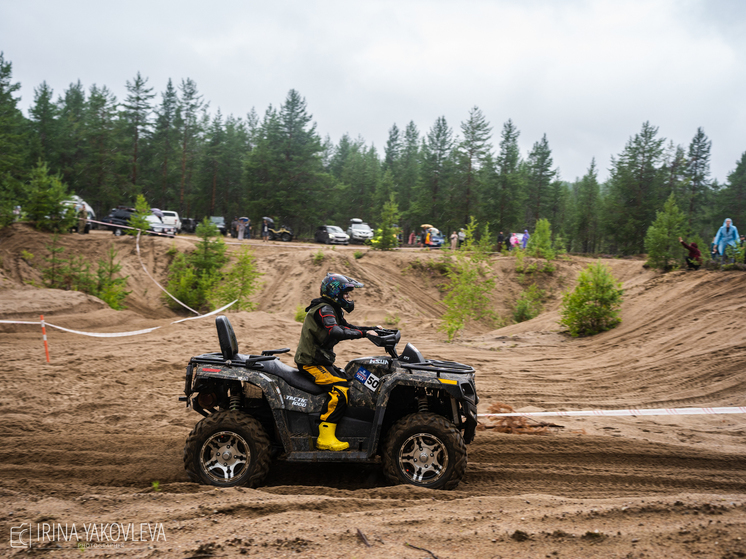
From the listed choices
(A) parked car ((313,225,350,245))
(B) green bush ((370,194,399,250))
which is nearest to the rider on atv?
(B) green bush ((370,194,399,250))

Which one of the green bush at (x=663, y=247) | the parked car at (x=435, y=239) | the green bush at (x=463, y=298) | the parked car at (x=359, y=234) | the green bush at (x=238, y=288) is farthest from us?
the parked car at (x=435, y=239)

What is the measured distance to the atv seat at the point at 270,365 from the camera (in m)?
5.25

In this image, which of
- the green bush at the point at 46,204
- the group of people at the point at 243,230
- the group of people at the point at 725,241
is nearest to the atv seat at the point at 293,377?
the group of people at the point at 725,241

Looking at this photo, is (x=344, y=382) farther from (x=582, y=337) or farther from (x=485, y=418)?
(x=582, y=337)

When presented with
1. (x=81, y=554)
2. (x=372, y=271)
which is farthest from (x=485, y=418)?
(x=372, y=271)

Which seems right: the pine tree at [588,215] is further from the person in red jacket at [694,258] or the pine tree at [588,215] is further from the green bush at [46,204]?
the green bush at [46,204]

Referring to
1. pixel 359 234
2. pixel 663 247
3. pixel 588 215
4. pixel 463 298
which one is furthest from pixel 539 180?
pixel 463 298

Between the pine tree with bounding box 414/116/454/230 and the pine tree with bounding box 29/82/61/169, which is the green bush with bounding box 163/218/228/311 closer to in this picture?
the pine tree with bounding box 414/116/454/230

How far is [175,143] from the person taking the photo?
2269 inches

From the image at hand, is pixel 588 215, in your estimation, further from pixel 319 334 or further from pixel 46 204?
pixel 319 334

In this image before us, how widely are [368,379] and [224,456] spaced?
164 cm

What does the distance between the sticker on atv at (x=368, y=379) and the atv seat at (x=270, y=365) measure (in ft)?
1.27

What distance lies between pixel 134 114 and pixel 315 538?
193 ft

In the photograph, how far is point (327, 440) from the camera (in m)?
5.16
